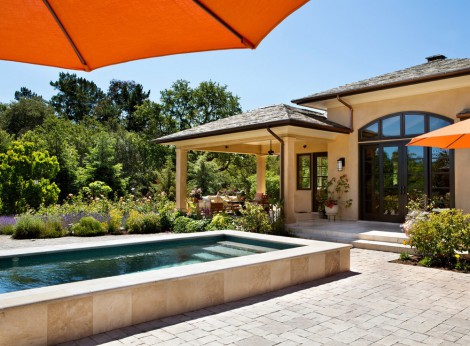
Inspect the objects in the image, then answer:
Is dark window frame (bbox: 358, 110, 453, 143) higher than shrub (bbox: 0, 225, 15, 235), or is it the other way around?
dark window frame (bbox: 358, 110, 453, 143)

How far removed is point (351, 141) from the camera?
41.6 ft

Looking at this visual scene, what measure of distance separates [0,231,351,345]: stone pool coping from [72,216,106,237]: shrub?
5266mm

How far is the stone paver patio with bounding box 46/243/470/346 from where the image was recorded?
3.88m

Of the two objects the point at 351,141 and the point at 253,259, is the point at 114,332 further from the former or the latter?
the point at 351,141

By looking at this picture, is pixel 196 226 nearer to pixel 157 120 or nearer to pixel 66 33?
pixel 66 33

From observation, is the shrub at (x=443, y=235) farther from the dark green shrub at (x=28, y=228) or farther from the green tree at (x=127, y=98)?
the green tree at (x=127, y=98)

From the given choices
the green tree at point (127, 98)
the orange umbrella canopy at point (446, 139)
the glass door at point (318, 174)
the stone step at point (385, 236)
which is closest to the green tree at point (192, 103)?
the green tree at point (127, 98)

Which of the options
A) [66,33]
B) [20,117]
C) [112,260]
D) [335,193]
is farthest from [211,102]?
[66,33]

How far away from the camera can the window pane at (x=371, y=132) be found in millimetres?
12091

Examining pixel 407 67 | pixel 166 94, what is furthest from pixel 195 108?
pixel 407 67

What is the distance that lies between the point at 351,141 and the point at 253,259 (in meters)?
8.20

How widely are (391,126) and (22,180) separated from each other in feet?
46.5

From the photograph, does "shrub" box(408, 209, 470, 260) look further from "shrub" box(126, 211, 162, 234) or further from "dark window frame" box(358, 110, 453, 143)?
"shrub" box(126, 211, 162, 234)

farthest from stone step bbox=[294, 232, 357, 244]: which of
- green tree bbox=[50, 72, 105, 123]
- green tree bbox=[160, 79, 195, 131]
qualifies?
green tree bbox=[50, 72, 105, 123]
